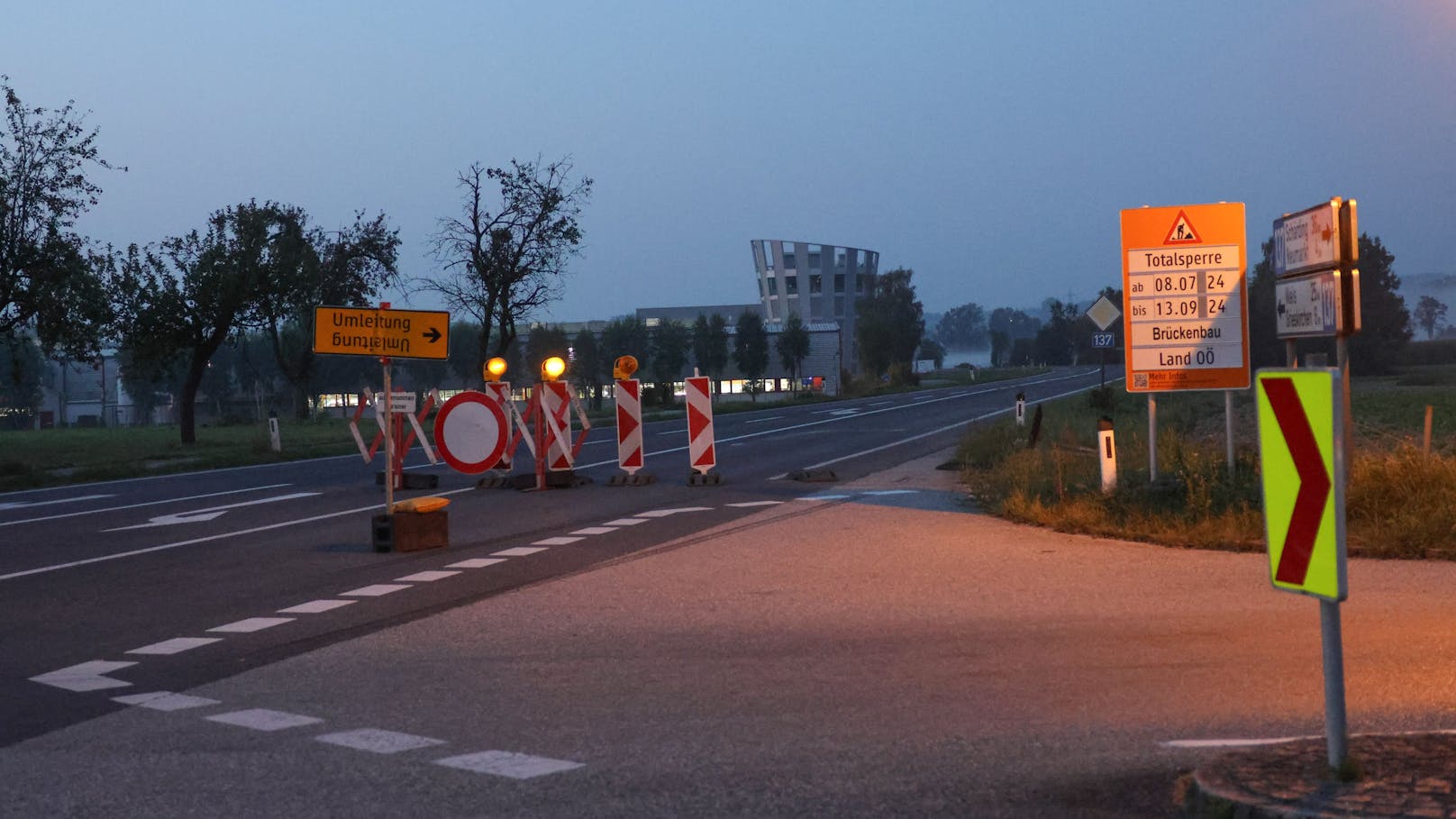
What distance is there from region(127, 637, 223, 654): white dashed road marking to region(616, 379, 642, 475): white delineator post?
35.9 feet

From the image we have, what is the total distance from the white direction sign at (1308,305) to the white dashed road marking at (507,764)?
9570 mm

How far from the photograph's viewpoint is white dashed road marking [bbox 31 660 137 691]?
25.8ft

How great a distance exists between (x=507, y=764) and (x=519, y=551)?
24.1 feet

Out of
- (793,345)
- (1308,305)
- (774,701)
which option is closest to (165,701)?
(774,701)

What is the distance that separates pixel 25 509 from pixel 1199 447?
645 inches

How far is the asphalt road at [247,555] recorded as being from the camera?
8.81 meters

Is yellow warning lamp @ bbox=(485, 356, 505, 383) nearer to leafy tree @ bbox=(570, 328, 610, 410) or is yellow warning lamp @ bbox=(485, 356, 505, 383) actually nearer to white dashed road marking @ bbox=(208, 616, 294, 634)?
white dashed road marking @ bbox=(208, 616, 294, 634)

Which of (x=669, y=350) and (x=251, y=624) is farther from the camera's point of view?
(x=669, y=350)

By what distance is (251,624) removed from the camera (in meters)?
9.70

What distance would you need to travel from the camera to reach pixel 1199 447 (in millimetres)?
19281

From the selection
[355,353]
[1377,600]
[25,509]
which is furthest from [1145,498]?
[25,509]

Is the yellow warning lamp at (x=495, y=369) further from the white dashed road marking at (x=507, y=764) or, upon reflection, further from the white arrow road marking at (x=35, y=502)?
the white dashed road marking at (x=507, y=764)

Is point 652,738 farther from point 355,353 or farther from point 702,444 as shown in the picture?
point 702,444

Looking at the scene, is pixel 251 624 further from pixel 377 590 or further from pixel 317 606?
pixel 377 590
